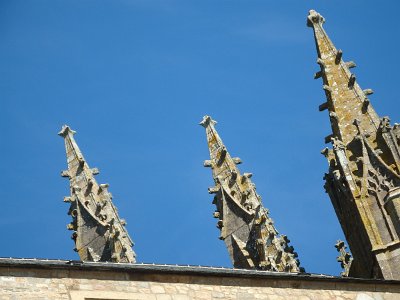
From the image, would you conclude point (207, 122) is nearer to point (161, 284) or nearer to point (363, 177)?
point (363, 177)

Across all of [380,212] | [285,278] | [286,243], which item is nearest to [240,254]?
[286,243]

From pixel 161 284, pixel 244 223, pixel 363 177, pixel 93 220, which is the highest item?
pixel 93 220

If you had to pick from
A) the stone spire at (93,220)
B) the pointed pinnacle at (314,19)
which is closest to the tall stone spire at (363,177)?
the pointed pinnacle at (314,19)

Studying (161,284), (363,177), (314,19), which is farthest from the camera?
(314,19)

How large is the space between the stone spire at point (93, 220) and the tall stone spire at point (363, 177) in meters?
7.51

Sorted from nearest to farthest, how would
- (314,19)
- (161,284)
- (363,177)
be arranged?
(161,284), (363,177), (314,19)

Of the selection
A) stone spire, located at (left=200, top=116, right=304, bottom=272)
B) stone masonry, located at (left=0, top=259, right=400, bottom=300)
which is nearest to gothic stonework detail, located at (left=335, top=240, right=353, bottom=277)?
stone spire, located at (left=200, top=116, right=304, bottom=272)

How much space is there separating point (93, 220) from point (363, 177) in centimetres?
1138

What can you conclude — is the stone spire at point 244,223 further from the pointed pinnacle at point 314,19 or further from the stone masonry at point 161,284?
the stone masonry at point 161,284

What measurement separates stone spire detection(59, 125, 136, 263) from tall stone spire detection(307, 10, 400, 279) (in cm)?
751

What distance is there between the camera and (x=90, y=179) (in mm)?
45719

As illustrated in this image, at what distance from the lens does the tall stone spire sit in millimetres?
33469

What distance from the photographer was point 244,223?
4272 centimetres

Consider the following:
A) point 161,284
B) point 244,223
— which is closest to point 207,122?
point 244,223
